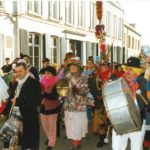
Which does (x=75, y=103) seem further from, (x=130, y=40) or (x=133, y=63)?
(x=130, y=40)

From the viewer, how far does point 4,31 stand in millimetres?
15766

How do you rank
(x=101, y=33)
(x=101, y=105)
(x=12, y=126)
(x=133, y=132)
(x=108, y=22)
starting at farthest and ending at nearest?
(x=108, y=22)
(x=101, y=33)
(x=101, y=105)
(x=12, y=126)
(x=133, y=132)

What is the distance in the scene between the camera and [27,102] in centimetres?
595

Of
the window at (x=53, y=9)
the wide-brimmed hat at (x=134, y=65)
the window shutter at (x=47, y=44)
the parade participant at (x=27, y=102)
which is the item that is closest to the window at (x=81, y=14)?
the window at (x=53, y=9)

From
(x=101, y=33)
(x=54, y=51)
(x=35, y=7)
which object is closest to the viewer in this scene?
(x=101, y=33)

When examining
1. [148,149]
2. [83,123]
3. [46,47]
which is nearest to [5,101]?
[83,123]

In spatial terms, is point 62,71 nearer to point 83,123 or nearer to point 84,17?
point 83,123

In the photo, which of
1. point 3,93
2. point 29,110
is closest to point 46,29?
point 3,93

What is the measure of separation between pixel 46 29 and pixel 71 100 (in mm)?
Result: 12543

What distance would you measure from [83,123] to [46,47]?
12284mm

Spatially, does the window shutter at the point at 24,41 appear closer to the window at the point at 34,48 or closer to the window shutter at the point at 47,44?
the window at the point at 34,48

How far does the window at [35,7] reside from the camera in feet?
59.0

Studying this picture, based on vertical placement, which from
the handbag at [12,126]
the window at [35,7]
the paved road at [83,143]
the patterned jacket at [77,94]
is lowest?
the paved road at [83,143]

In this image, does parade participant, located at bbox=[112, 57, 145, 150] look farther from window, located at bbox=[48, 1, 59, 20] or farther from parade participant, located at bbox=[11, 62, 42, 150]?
window, located at bbox=[48, 1, 59, 20]
